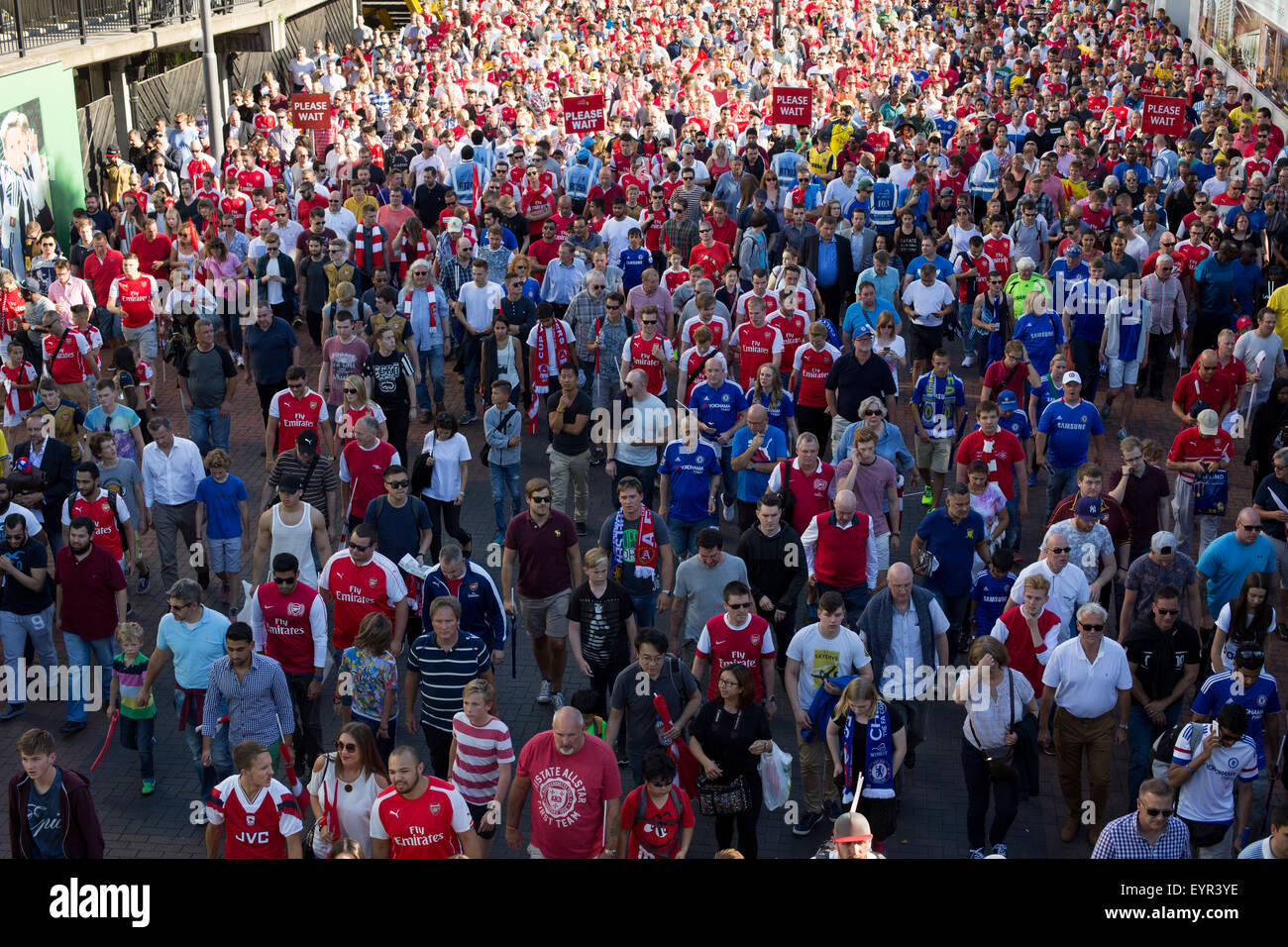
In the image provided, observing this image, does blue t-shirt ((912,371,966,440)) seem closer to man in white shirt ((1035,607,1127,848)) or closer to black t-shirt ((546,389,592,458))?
black t-shirt ((546,389,592,458))

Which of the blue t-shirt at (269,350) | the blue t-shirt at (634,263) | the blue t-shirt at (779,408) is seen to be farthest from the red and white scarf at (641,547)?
the blue t-shirt at (634,263)

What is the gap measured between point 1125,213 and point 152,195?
11.5 m

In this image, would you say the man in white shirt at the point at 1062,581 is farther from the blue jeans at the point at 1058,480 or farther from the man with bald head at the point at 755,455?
the blue jeans at the point at 1058,480

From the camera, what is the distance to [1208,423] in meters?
11.7

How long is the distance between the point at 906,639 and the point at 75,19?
808 inches

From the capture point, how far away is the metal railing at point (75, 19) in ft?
71.8

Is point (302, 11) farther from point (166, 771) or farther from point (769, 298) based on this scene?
point (166, 771)

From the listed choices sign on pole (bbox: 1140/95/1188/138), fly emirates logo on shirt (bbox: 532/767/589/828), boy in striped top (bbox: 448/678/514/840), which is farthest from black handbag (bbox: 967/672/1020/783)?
sign on pole (bbox: 1140/95/1188/138)

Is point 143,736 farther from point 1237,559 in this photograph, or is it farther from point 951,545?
point 1237,559

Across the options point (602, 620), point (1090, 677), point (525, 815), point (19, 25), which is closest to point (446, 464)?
point (602, 620)

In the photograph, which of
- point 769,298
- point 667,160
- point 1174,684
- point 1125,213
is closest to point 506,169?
point 667,160

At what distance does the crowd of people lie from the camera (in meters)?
8.11

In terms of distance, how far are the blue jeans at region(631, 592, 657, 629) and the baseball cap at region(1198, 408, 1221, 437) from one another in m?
4.64

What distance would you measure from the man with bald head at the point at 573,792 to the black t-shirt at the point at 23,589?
176 inches
